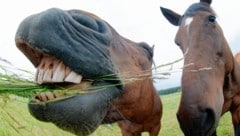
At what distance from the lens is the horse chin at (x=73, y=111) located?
7.19 ft

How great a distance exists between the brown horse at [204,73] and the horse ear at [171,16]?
56 centimetres

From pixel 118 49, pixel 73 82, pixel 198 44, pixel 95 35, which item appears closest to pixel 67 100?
pixel 73 82

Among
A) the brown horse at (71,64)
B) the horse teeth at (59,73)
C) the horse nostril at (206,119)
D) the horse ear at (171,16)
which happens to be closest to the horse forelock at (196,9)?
the horse ear at (171,16)

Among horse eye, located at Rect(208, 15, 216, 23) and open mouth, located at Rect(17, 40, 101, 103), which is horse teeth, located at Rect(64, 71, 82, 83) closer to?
open mouth, located at Rect(17, 40, 101, 103)

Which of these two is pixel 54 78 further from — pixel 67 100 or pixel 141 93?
pixel 141 93

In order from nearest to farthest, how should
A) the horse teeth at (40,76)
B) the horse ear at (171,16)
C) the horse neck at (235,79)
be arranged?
1. the horse teeth at (40,76)
2. the horse neck at (235,79)
3. the horse ear at (171,16)

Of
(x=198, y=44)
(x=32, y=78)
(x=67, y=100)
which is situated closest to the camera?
(x=32, y=78)

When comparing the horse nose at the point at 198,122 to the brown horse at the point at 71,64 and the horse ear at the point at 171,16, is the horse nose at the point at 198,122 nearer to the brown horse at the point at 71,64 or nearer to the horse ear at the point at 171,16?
the brown horse at the point at 71,64

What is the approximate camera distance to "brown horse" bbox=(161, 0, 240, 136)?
143 inches

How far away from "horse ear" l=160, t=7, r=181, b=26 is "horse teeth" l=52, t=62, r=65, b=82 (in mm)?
2922

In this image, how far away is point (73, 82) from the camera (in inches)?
87.0

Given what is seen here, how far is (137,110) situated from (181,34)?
0.99m

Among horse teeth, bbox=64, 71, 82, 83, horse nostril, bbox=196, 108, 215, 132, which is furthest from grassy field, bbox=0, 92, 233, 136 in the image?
horse nostril, bbox=196, 108, 215, 132

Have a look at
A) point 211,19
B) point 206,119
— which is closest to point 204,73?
point 206,119
